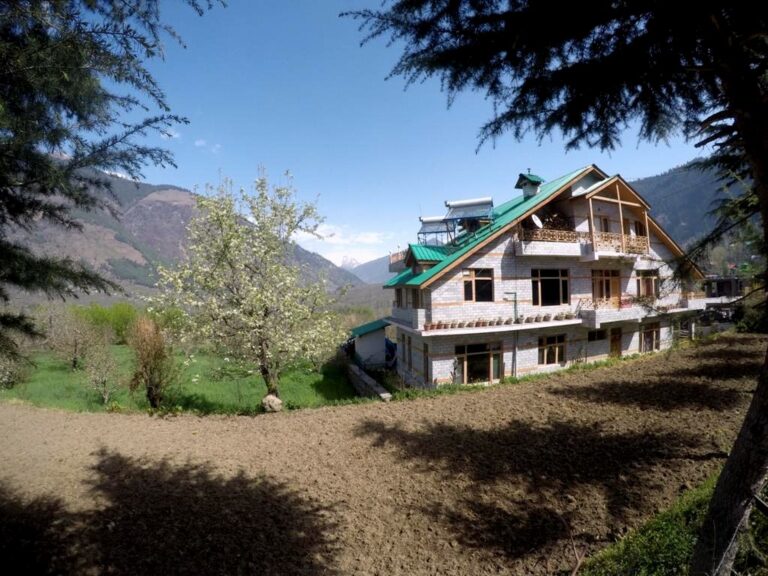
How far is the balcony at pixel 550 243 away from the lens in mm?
16516

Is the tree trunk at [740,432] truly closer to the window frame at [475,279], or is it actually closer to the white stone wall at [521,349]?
the white stone wall at [521,349]

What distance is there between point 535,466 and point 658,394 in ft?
20.4

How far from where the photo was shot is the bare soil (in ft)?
15.8

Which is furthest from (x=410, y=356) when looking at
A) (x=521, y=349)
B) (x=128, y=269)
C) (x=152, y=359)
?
(x=128, y=269)

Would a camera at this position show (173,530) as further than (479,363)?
No

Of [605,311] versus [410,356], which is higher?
[605,311]

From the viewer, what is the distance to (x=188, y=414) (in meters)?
11.0

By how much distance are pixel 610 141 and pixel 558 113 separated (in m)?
0.96

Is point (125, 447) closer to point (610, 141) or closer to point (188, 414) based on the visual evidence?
point (188, 414)

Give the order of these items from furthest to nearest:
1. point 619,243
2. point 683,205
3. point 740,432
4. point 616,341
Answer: point 683,205
point 616,341
point 619,243
point 740,432

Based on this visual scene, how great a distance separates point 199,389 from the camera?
18891 millimetres

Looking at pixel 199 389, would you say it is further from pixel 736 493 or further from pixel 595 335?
pixel 595 335

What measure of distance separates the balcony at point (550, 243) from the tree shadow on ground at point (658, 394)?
6.82 m

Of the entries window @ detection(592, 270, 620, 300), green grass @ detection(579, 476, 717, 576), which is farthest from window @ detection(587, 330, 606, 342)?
green grass @ detection(579, 476, 717, 576)
